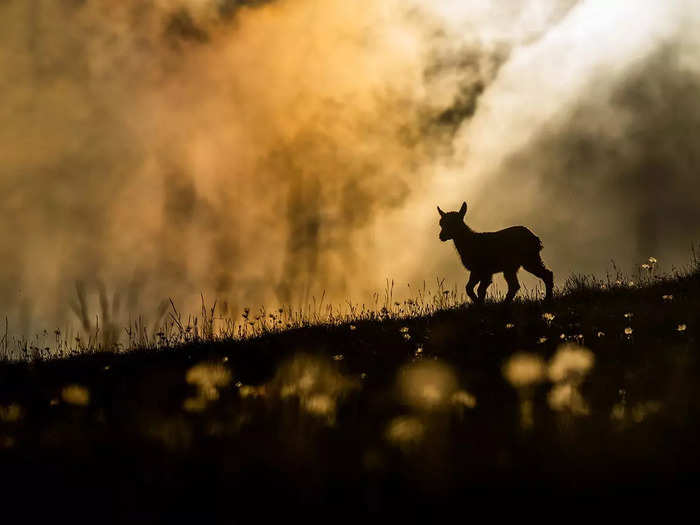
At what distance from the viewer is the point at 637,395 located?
5484mm

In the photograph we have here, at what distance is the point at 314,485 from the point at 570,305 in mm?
8697

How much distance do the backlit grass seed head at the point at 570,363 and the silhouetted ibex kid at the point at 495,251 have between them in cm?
603

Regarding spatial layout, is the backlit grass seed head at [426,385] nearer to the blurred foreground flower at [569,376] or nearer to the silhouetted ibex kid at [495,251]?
the blurred foreground flower at [569,376]

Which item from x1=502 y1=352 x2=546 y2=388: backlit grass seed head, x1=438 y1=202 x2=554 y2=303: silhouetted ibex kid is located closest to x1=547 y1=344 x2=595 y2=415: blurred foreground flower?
x1=502 y1=352 x2=546 y2=388: backlit grass seed head

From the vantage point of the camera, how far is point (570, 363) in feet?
22.5

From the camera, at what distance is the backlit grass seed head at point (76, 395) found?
7.27 meters

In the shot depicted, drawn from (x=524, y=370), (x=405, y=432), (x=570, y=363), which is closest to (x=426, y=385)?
(x=524, y=370)

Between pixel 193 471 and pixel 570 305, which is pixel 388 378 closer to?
pixel 193 471

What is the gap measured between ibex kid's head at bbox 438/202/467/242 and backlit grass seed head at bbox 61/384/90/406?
8.39 metres

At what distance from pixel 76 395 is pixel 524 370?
4679 mm

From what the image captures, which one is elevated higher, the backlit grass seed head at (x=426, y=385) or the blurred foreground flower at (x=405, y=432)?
the backlit grass seed head at (x=426, y=385)

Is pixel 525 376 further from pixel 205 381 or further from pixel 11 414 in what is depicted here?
pixel 11 414

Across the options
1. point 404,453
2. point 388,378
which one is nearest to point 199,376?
point 388,378

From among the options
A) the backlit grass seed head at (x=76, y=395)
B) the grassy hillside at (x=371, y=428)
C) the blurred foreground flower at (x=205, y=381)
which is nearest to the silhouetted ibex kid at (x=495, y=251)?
the grassy hillside at (x=371, y=428)
